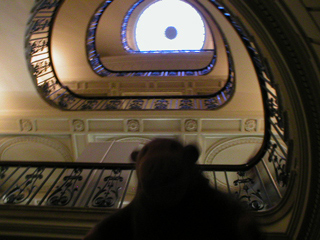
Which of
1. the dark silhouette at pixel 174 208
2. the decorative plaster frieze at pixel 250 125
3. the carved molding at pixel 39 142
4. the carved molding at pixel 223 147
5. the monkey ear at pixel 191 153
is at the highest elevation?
the monkey ear at pixel 191 153

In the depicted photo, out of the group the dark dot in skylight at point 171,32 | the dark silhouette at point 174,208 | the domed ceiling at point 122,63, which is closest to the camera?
the dark silhouette at point 174,208

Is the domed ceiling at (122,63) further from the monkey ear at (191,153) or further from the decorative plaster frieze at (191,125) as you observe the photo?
the monkey ear at (191,153)

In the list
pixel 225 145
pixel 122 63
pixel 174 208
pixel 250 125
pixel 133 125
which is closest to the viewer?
pixel 174 208

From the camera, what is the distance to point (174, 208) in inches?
49.5

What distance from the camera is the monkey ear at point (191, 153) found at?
1327 millimetres

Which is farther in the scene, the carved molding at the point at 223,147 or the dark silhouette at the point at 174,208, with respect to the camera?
the carved molding at the point at 223,147

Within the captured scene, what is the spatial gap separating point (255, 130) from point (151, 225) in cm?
576

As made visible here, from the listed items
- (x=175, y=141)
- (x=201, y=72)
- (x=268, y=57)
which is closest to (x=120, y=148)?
→ (x=268, y=57)

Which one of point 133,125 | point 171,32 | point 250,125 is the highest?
point 171,32

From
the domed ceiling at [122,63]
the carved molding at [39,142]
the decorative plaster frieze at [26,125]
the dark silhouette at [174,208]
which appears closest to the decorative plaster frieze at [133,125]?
the domed ceiling at [122,63]

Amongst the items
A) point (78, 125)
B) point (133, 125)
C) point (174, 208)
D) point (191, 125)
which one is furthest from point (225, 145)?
point (174, 208)

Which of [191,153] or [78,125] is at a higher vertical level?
[191,153]

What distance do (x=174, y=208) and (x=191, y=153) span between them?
30 cm

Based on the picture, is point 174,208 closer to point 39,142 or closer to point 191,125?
point 191,125
